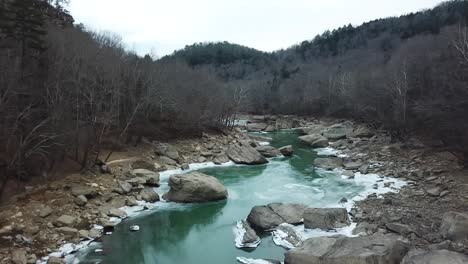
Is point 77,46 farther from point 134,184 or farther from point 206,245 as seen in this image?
point 206,245

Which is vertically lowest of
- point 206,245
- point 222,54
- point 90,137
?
point 206,245

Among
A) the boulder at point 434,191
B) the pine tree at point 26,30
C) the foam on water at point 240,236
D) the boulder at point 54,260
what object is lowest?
the foam on water at point 240,236

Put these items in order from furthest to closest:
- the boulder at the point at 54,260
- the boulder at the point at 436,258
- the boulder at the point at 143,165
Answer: the boulder at the point at 143,165 < the boulder at the point at 54,260 < the boulder at the point at 436,258

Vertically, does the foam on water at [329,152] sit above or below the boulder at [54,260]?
above

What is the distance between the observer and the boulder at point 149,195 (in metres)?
23.2

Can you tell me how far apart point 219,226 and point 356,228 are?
260 inches

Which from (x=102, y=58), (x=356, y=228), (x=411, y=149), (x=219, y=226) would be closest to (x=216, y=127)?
(x=102, y=58)

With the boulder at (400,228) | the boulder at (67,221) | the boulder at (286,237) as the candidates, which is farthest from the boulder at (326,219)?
the boulder at (67,221)

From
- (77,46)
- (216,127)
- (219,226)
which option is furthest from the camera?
(216,127)

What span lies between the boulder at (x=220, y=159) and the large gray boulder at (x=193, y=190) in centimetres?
1075

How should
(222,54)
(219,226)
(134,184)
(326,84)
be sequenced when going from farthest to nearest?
(222,54), (326,84), (134,184), (219,226)

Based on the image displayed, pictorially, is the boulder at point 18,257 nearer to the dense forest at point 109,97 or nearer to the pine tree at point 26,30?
the dense forest at point 109,97

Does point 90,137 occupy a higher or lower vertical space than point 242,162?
higher

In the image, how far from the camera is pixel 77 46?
1240 inches
